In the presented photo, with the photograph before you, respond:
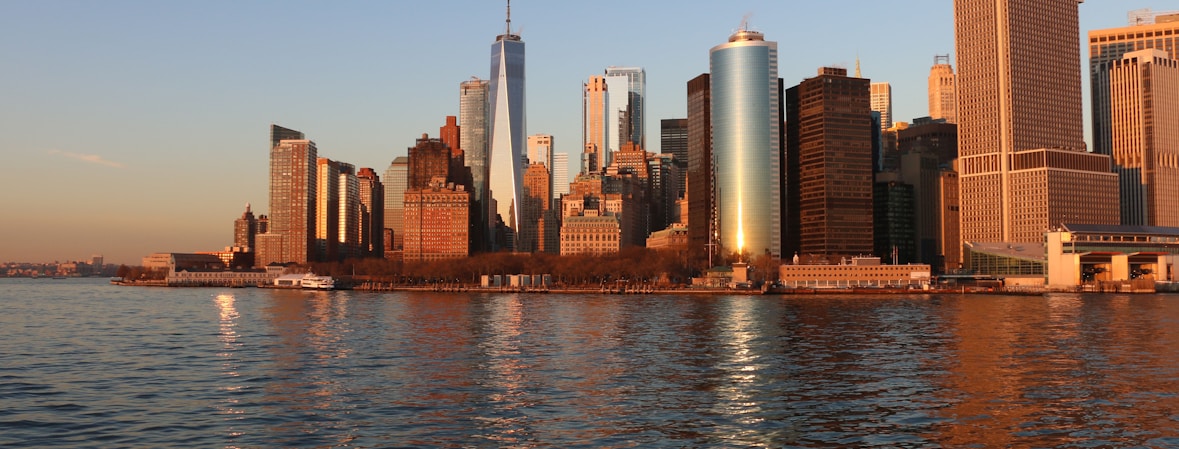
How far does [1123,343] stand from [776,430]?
57.5 meters

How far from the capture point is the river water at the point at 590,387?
147 ft

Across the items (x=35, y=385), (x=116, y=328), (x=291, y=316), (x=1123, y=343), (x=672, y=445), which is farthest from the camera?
(x=291, y=316)

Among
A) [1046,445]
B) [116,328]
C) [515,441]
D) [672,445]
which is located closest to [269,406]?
[515,441]

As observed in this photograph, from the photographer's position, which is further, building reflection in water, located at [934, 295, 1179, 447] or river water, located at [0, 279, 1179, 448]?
building reflection in water, located at [934, 295, 1179, 447]

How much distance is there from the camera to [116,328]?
11350 cm

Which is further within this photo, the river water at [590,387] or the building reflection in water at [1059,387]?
the building reflection in water at [1059,387]

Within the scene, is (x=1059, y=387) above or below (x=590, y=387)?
below

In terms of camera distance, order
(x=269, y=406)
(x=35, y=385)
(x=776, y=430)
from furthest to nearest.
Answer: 1. (x=35, y=385)
2. (x=269, y=406)
3. (x=776, y=430)

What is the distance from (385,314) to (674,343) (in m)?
65.1

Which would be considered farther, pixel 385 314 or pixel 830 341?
pixel 385 314

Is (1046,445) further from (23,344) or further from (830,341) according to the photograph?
(23,344)

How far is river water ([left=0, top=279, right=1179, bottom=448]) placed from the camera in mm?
44656

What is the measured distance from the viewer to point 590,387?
59219 millimetres

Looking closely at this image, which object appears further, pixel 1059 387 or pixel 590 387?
pixel 1059 387
